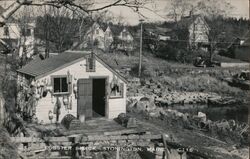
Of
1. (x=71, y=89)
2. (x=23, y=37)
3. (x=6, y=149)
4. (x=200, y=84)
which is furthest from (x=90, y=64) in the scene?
(x=200, y=84)

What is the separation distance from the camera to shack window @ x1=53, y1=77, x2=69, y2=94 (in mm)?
16031

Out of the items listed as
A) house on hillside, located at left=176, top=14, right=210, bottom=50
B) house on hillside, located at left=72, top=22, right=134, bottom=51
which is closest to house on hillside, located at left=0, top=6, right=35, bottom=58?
house on hillside, located at left=72, top=22, right=134, bottom=51

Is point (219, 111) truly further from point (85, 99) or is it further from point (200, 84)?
point (85, 99)

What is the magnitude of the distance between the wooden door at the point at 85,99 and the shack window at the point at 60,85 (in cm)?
57

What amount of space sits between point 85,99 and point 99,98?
126 cm

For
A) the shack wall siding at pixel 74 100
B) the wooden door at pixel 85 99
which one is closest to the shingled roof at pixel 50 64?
the shack wall siding at pixel 74 100

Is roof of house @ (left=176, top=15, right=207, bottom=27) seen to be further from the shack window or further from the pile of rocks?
the shack window

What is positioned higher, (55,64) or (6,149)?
(55,64)

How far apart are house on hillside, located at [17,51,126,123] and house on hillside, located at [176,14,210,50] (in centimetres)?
3615

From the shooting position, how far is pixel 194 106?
103ft

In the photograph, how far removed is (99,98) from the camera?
17516 mm

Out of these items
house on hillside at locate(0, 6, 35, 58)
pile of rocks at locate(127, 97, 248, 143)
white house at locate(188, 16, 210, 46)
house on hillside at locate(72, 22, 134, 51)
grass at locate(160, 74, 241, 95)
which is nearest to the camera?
pile of rocks at locate(127, 97, 248, 143)

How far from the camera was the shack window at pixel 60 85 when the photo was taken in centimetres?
1603

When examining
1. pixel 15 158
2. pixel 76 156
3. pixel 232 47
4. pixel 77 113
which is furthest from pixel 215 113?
pixel 232 47
